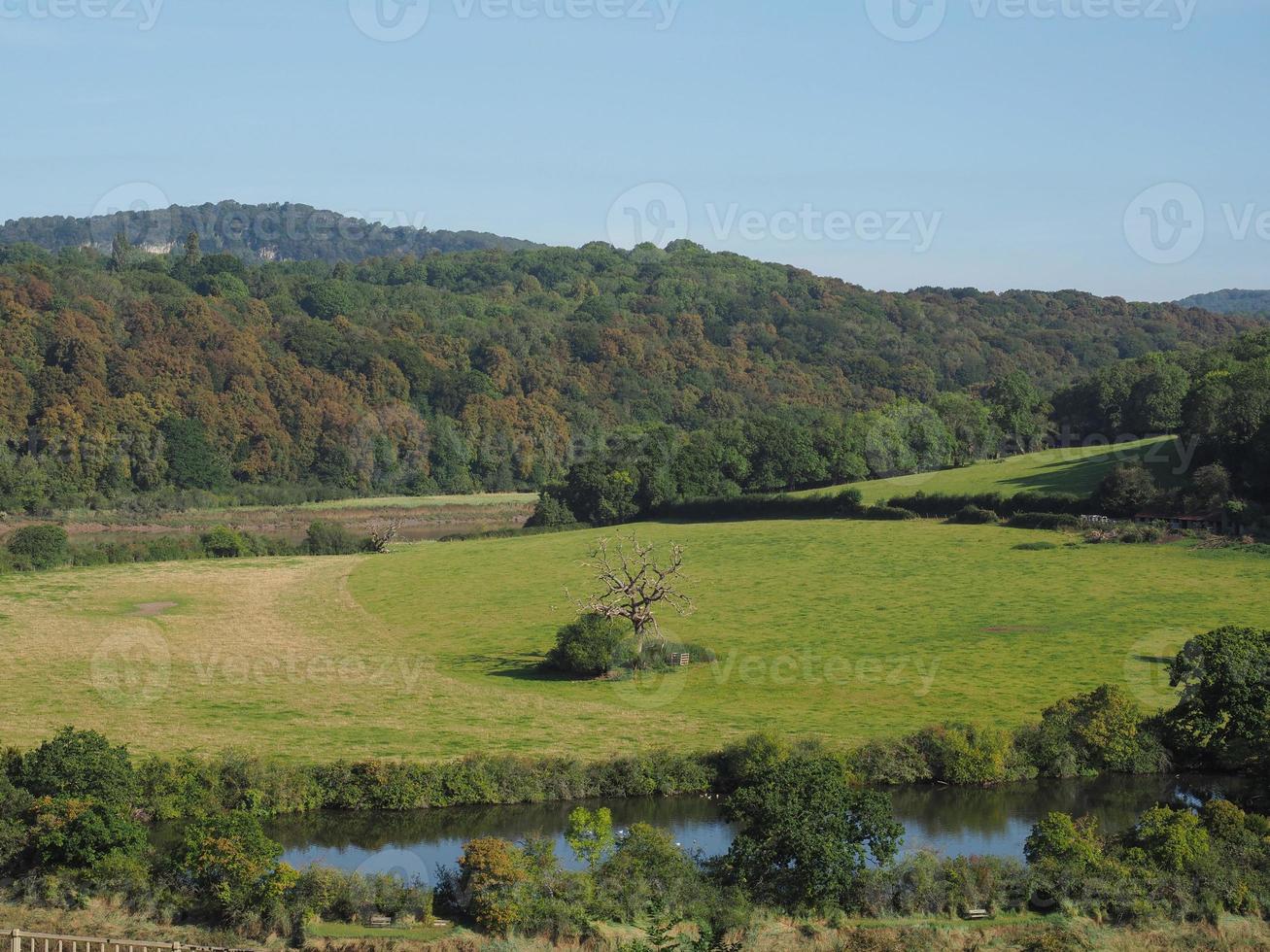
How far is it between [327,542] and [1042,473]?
119 feet

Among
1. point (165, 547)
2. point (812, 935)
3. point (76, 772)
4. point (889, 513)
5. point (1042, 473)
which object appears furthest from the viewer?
point (1042, 473)

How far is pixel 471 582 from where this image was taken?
62.8 m

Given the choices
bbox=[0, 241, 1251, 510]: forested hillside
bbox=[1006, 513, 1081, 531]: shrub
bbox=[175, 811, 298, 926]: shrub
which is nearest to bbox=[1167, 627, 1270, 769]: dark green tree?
bbox=[175, 811, 298, 926]: shrub

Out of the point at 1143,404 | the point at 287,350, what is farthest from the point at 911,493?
the point at 287,350

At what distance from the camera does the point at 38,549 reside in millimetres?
67812

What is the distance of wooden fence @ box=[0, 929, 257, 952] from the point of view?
1952cm

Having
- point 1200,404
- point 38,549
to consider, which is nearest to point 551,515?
point 38,549

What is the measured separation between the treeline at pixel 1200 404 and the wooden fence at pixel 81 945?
5236 cm

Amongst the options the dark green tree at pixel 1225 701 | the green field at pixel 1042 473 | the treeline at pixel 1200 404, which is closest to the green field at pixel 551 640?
the dark green tree at pixel 1225 701

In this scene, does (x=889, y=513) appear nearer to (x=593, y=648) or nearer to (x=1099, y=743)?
(x=593, y=648)

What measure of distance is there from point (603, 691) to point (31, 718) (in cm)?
1406

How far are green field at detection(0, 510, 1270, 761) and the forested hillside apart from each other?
25472 mm

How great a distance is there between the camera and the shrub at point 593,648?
42072 millimetres

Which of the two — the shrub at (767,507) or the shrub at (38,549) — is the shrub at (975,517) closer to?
the shrub at (767,507)
